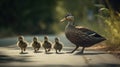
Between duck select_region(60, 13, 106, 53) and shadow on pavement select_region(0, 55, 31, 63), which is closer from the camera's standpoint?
shadow on pavement select_region(0, 55, 31, 63)

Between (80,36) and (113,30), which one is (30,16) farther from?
(80,36)

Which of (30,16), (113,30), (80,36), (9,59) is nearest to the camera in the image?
(9,59)

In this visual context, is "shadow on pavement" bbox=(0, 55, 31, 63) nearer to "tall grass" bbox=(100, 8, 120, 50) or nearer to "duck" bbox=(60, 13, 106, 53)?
"duck" bbox=(60, 13, 106, 53)

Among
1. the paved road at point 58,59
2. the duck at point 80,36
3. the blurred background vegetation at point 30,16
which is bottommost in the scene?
the paved road at point 58,59

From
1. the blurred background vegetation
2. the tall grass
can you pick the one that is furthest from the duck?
the blurred background vegetation

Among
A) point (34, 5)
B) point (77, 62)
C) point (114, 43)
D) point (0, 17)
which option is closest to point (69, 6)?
point (34, 5)

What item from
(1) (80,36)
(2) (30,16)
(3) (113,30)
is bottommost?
(1) (80,36)

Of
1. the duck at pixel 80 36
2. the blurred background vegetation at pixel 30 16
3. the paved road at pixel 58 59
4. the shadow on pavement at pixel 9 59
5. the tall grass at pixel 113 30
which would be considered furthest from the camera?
the blurred background vegetation at pixel 30 16

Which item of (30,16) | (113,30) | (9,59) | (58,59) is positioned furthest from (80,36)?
(30,16)

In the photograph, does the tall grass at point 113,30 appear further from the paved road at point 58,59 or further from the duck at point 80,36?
the paved road at point 58,59

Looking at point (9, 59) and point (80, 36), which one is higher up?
point (80, 36)

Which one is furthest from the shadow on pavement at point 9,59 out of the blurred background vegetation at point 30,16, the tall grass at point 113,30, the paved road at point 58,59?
the blurred background vegetation at point 30,16

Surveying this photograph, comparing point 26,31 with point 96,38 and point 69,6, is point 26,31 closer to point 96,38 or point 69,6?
point 69,6

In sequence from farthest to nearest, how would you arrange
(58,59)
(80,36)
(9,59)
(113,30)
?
(113,30) → (80,36) → (9,59) → (58,59)
